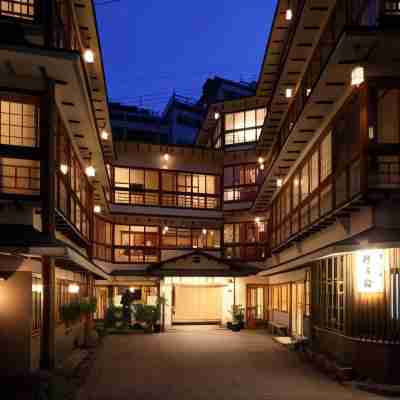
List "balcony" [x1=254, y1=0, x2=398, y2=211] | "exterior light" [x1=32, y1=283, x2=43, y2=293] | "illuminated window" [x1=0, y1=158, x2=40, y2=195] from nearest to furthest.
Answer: "balcony" [x1=254, y1=0, x2=398, y2=211] → "exterior light" [x1=32, y1=283, x2=43, y2=293] → "illuminated window" [x1=0, y1=158, x2=40, y2=195]

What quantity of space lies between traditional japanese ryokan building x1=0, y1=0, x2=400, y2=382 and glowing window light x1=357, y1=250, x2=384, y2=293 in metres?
0.04

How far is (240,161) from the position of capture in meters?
38.4

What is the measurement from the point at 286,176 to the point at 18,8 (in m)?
14.9

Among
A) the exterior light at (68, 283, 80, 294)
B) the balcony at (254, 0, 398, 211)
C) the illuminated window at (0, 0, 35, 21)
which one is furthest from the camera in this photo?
the exterior light at (68, 283, 80, 294)

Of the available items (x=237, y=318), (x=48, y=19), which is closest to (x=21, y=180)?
(x=48, y=19)

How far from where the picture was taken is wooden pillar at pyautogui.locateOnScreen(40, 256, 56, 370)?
15.8m

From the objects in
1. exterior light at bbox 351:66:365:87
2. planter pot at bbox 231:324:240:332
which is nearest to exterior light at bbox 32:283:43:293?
exterior light at bbox 351:66:365:87

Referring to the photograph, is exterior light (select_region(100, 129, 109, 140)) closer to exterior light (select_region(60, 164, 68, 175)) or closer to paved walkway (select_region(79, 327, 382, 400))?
paved walkway (select_region(79, 327, 382, 400))

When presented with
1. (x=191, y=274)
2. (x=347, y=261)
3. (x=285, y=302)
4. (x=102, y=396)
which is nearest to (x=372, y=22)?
(x=347, y=261)

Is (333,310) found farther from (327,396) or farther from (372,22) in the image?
(372,22)

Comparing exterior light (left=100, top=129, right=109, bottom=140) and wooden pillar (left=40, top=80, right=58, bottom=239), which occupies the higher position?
exterior light (left=100, top=129, right=109, bottom=140)

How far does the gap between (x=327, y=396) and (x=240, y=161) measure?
2537 cm

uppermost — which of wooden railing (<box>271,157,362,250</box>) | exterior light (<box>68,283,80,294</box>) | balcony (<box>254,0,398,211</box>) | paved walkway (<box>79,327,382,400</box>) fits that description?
balcony (<box>254,0,398,211</box>)

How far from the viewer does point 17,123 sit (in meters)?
16.9
